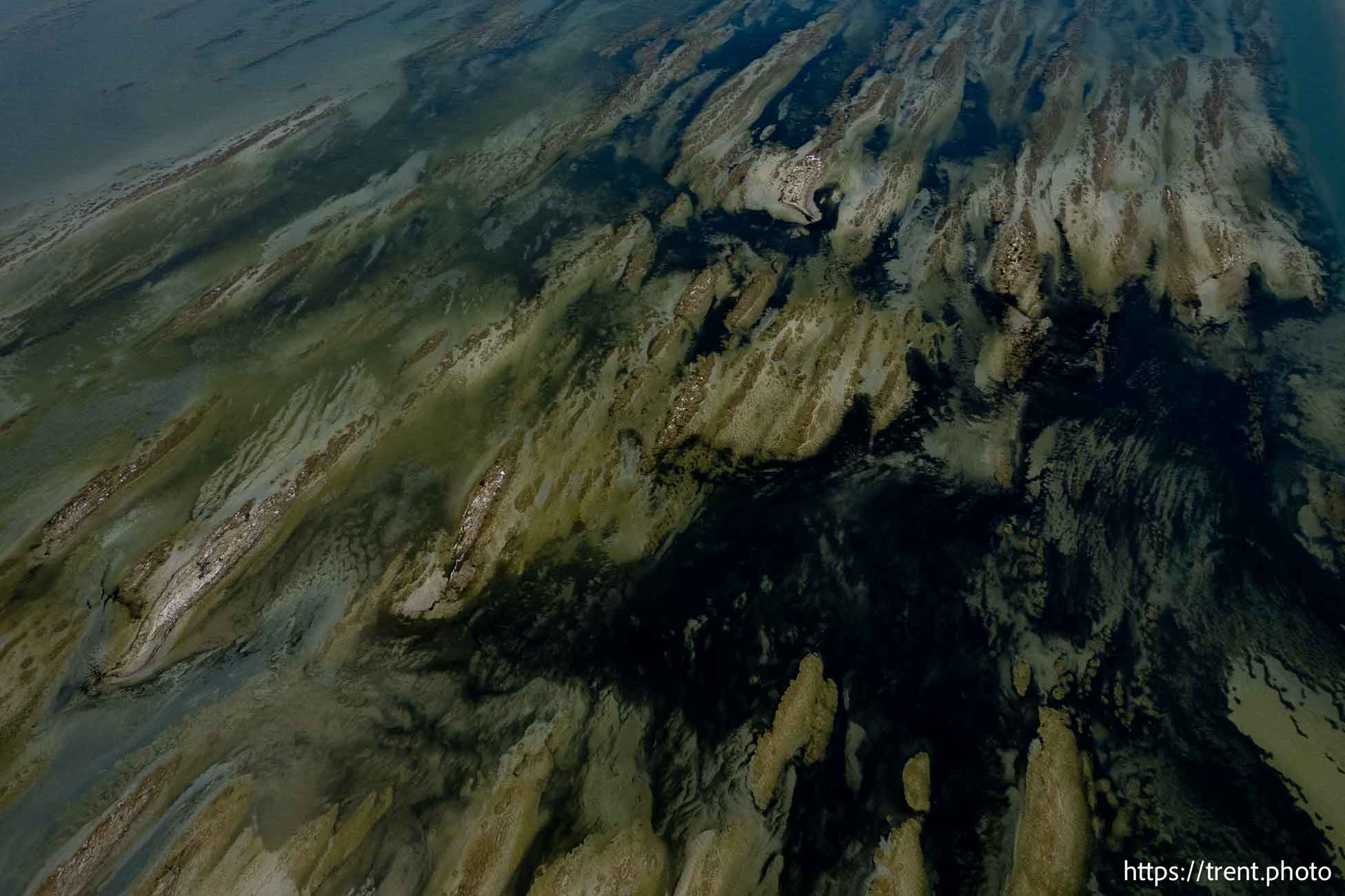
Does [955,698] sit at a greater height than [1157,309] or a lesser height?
lesser

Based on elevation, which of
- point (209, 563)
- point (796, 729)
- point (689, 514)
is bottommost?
point (796, 729)

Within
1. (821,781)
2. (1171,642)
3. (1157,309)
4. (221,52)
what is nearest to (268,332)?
(821,781)

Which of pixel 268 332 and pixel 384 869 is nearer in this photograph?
pixel 384 869

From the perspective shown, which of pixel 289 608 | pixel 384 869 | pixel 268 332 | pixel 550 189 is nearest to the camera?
pixel 384 869

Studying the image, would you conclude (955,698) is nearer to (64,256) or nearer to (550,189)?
(550,189)

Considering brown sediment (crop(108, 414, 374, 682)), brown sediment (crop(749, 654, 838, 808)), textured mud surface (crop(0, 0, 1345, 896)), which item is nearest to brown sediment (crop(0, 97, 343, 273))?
textured mud surface (crop(0, 0, 1345, 896))

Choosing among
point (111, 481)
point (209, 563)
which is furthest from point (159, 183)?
point (209, 563)

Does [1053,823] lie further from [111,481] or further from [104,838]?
[111,481]

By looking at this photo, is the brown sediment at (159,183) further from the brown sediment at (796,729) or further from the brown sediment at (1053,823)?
the brown sediment at (1053,823)

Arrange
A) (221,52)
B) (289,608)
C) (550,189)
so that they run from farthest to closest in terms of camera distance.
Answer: (221,52), (550,189), (289,608)
